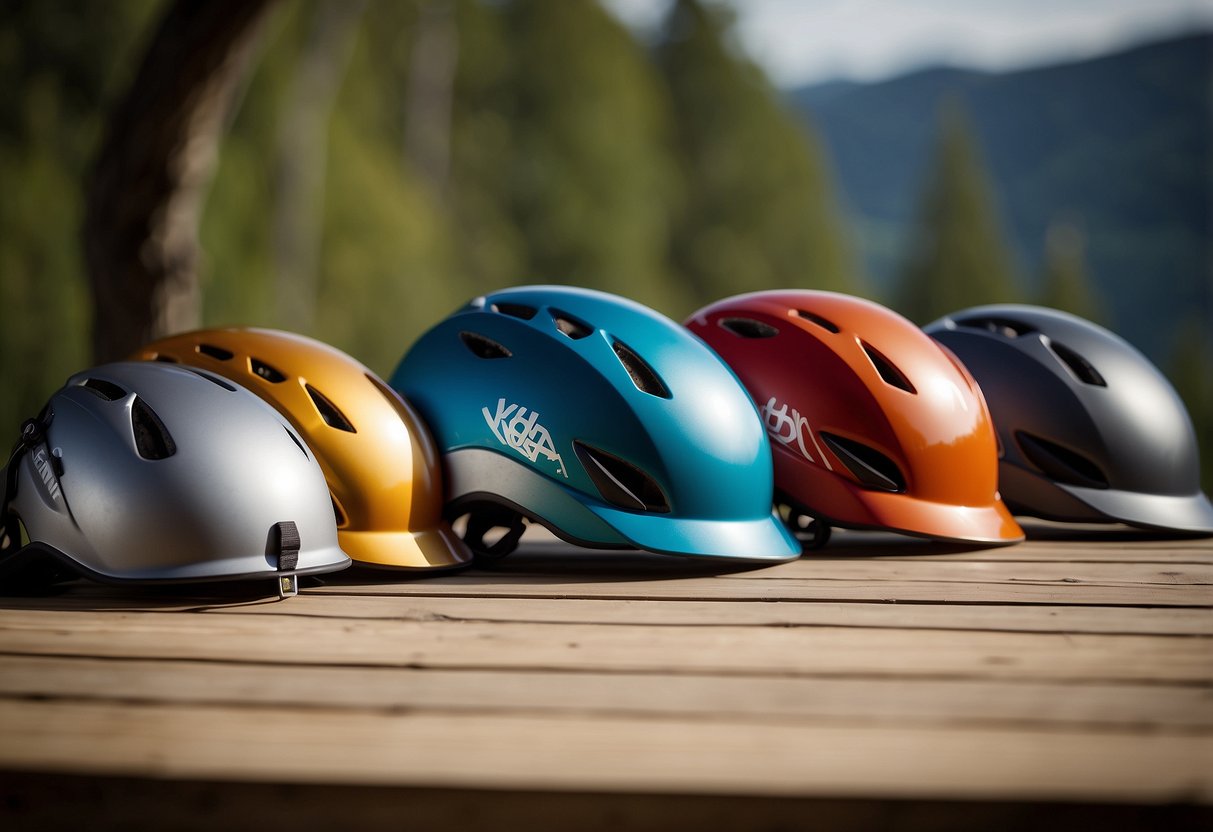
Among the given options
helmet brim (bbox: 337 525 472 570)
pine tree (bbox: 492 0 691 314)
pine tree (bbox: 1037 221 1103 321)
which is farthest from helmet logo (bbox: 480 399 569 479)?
pine tree (bbox: 1037 221 1103 321)

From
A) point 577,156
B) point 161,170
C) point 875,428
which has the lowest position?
point 875,428

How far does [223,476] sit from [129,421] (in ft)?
0.92

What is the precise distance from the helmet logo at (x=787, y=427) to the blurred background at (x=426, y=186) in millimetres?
2652

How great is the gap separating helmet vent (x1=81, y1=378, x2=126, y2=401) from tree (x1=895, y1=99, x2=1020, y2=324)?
4475 cm

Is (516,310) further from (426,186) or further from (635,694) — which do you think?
(426,186)

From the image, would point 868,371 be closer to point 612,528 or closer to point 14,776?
point 612,528

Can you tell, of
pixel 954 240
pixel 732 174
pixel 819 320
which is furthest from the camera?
pixel 954 240

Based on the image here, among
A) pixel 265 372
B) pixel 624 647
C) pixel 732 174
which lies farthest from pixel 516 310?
pixel 732 174

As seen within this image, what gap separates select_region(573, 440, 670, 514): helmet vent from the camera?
3.00m

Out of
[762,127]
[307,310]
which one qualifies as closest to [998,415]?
[307,310]

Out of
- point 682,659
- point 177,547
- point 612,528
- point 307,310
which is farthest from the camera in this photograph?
point 307,310

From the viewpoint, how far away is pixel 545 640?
219 cm

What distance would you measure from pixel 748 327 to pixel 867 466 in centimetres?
63

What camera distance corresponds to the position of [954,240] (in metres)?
46.8
